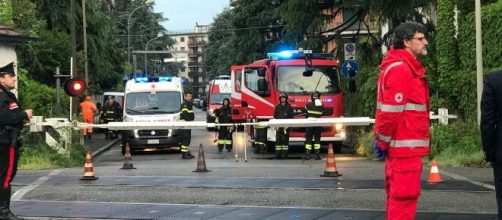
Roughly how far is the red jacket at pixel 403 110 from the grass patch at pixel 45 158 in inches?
471

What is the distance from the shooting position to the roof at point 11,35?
1834cm

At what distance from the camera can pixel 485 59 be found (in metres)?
A: 15.6

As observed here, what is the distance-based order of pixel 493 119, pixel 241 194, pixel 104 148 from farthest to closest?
pixel 104 148
pixel 241 194
pixel 493 119

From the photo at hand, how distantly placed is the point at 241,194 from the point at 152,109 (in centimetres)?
1219

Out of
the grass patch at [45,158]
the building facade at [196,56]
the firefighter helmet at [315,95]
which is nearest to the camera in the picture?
the grass patch at [45,158]

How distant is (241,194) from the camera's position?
10.4 meters

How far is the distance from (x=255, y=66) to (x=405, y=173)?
52.1 ft

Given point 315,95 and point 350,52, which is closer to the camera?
point 315,95

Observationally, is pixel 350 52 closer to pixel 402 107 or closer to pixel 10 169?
pixel 10 169

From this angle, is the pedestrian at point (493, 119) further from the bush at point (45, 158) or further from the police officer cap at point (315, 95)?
the police officer cap at point (315, 95)

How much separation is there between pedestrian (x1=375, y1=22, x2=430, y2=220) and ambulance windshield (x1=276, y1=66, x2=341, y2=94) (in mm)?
14477

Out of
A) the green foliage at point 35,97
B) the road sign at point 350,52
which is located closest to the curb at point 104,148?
the green foliage at point 35,97

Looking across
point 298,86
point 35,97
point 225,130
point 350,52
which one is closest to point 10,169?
point 298,86

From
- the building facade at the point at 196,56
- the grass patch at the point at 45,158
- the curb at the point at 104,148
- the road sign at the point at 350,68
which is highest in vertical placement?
the building facade at the point at 196,56
